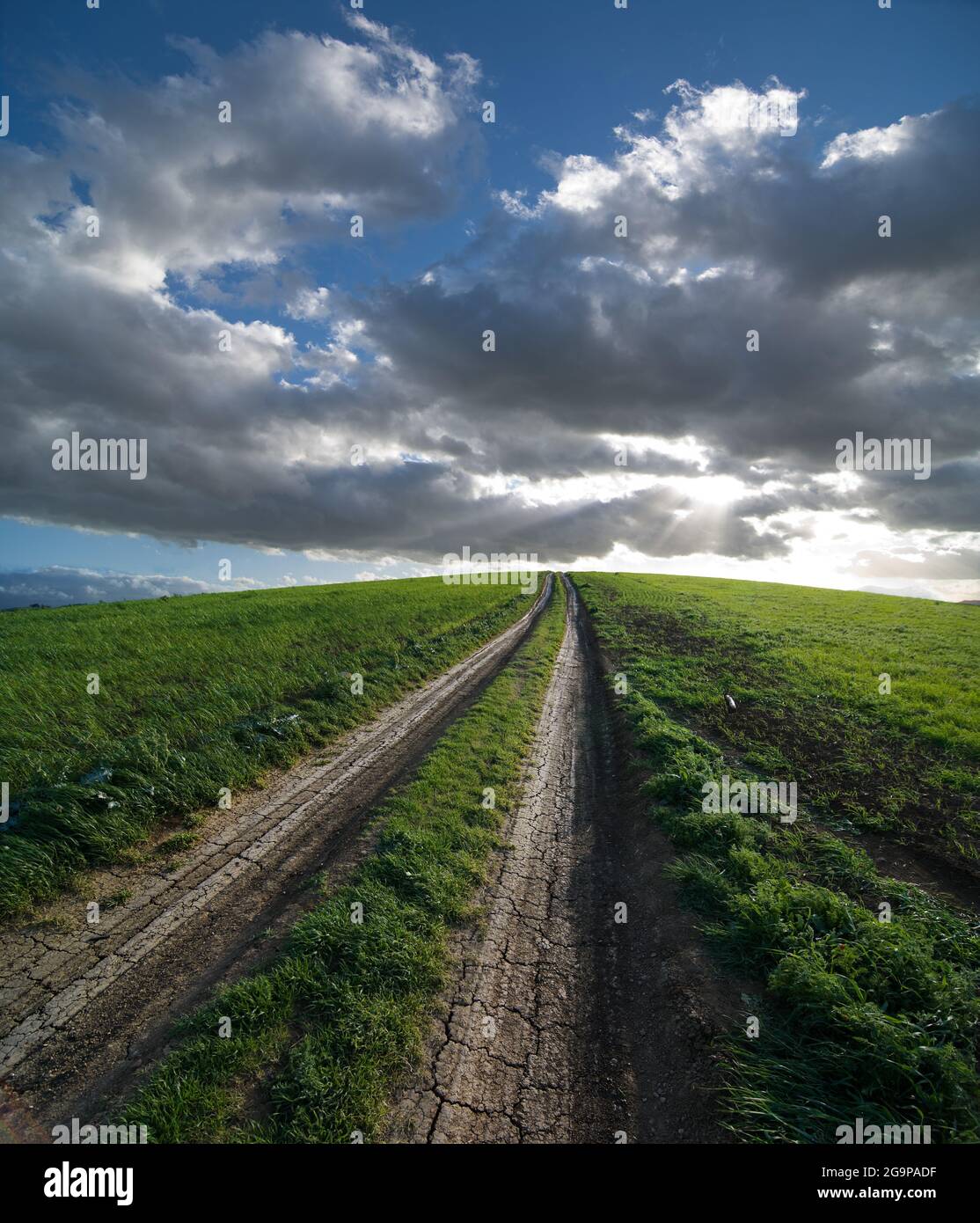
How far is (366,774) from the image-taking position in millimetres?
10508

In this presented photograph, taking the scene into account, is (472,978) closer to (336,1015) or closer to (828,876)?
(336,1015)

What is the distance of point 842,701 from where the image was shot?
15539 millimetres

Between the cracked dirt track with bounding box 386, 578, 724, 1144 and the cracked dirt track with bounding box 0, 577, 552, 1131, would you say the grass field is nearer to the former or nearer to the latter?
the cracked dirt track with bounding box 386, 578, 724, 1144

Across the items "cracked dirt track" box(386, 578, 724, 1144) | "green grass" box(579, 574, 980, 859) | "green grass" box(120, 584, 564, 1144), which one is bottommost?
"cracked dirt track" box(386, 578, 724, 1144)

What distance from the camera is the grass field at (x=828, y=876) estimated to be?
14.0 feet

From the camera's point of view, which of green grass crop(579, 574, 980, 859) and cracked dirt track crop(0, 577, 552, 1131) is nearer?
cracked dirt track crop(0, 577, 552, 1131)

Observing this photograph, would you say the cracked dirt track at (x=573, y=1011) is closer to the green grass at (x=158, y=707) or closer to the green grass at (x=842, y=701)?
the green grass at (x=842, y=701)

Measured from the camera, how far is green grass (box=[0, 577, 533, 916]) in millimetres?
7594

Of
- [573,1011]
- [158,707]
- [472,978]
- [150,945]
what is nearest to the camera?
[573,1011]

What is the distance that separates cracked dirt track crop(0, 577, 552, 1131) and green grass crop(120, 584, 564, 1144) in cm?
49

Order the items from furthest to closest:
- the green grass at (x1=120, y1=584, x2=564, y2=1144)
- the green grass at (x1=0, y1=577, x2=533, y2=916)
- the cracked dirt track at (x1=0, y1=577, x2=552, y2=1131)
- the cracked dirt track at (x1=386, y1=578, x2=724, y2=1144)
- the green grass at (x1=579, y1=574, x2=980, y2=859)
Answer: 1. the green grass at (x1=579, y1=574, x2=980, y2=859)
2. the green grass at (x1=0, y1=577, x2=533, y2=916)
3. the cracked dirt track at (x1=0, y1=577, x2=552, y2=1131)
4. the cracked dirt track at (x1=386, y1=578, x2=724, y2=1144)
5. the green grass at (x1=120, y1=584, x2=564, y2=1144)

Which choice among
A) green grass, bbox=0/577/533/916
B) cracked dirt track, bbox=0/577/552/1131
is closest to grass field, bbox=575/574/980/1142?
cracked dirt track, bbox=0/577/552/1131

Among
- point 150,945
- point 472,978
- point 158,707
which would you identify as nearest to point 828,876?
point 472,978

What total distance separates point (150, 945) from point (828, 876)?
8.63m
